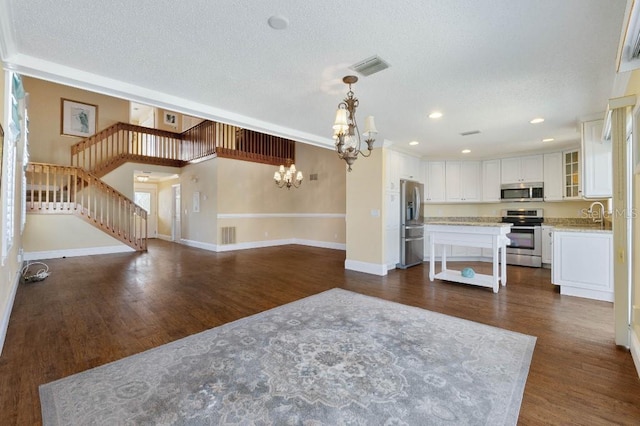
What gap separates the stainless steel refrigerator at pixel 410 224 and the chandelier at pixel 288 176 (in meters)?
3.23

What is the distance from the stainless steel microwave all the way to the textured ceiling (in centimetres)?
262

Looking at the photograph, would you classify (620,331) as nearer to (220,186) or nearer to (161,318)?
(161,318)

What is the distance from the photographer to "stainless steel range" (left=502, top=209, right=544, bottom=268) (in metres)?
5.79

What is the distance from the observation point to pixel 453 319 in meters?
3.10

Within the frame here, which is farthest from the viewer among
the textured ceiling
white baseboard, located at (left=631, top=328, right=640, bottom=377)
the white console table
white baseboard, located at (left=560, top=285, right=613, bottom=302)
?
the white console table

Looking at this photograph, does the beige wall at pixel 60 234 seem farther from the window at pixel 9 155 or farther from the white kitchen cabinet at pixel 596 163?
the white kitchen cabinet at pixel 596 163

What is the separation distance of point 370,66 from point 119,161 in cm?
798

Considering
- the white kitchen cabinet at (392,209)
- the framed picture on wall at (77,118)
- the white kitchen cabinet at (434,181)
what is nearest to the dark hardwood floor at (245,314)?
the white kitchen cabinet at (392,209)

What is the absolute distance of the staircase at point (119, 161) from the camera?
22.1ft

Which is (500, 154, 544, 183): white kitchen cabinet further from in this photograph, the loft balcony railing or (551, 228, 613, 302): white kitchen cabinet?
the loft balcony railing

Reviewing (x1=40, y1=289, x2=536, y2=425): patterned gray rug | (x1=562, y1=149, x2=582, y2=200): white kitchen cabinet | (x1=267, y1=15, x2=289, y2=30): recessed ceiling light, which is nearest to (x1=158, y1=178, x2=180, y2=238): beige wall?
(x1=40, y1=289, x2=536, y2=425): patterned gray rug

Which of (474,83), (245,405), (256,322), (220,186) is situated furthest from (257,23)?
(220,186)

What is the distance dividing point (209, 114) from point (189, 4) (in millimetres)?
1884

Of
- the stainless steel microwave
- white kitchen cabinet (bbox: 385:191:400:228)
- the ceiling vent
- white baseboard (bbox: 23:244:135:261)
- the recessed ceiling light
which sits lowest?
white baseboard (bbox: 23:244:135:261)
